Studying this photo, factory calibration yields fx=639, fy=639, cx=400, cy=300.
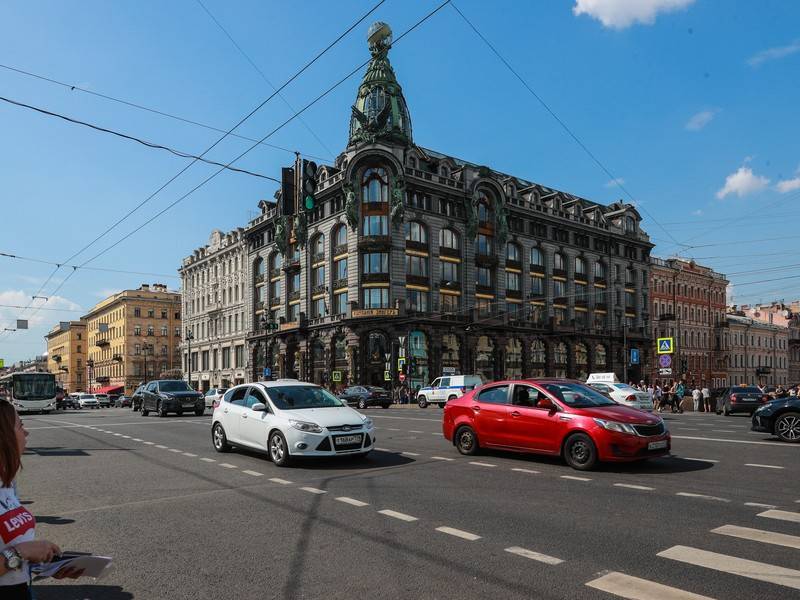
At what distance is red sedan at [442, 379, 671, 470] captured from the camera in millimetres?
10508

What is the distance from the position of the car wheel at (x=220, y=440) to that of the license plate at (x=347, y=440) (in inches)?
139

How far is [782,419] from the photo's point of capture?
15469 mm

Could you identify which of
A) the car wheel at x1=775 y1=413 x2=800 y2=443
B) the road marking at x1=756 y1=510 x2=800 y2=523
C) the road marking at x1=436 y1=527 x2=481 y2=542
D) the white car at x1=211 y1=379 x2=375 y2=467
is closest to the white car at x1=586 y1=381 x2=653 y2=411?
the car wheel at x1=775 y1=413 x2=800 y2=443

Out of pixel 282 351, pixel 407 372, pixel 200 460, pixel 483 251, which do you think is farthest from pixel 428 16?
pixel 282 351

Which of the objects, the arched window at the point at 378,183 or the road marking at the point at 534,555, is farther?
the arched window at the point at 378,183

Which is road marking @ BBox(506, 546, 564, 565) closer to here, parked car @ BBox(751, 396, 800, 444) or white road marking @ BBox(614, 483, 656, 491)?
white road marking @ BBox(614, 483, 656, 491)

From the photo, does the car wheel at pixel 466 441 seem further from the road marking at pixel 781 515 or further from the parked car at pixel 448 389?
the parked car at pixel 448 389

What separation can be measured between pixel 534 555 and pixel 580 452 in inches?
211

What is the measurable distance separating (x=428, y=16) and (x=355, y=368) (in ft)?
139

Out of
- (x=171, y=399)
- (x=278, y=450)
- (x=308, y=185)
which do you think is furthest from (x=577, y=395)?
(x=171, y=399)

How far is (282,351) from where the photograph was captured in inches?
2571

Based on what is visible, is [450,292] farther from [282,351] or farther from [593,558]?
[593,558]

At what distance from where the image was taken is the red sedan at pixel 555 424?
10508 mm

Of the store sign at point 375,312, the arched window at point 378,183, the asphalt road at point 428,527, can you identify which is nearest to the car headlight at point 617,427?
the asphalt road at point 428,527
